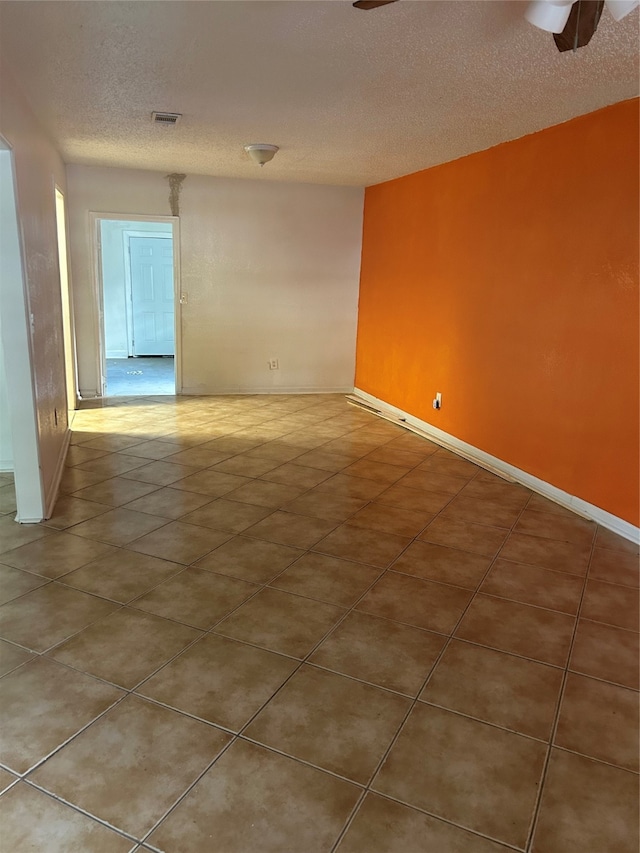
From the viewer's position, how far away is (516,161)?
3.87m

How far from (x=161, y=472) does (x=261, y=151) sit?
99.6 inches

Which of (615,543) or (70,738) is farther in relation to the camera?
(615,543)

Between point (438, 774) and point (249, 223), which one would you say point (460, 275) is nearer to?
point (249, 223)

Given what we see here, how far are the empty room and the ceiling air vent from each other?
2 cm

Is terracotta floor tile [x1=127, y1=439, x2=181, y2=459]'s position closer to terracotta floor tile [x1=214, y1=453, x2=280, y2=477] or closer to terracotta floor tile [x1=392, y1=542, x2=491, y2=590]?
terracotta floor tile [x1=214, y1=453, x2=280, y2=477]

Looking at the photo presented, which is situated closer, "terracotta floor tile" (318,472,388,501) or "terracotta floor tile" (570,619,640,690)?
"terracotta floor tile" (570,619,640,690)

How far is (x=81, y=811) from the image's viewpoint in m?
1.42

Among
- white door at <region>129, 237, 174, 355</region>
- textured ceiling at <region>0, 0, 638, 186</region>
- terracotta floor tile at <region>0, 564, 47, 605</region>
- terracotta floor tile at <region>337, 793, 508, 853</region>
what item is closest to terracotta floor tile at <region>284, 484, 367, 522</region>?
terracotta floor tile at <region>0, 564, 47, 605</region>

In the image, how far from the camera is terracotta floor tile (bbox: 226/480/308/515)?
3.48m

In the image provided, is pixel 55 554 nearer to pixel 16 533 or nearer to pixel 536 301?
pixel 16 533

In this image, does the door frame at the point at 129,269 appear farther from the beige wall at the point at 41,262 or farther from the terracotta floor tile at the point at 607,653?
the terracotta floor tile at the point at 607,653

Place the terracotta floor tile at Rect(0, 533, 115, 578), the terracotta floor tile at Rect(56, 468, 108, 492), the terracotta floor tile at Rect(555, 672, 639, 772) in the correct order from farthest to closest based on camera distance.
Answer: the terracotta floor tile at Rect(56, 468, 108, 492)
the terracotta floor tile at Rect(0, 533, 115, 578)
the terracotta floor tile at Rect(555, 672, 639, 772)

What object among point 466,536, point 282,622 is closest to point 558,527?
point 466,536

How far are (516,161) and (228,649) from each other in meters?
3.55
